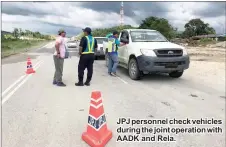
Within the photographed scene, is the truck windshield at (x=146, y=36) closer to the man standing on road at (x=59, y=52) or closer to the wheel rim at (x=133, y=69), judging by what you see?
A: the wheel rim at (x=133, y=69)


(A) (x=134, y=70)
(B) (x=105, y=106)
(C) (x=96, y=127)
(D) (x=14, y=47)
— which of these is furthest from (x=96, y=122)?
(D) (x=14, y=47)

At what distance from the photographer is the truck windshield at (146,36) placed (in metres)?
9.66

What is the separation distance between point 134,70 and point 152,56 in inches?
40.8

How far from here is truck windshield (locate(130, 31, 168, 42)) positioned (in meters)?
9.66

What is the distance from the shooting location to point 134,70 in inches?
360

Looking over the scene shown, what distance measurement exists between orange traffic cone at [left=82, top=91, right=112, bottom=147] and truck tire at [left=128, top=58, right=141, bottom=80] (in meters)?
5.10

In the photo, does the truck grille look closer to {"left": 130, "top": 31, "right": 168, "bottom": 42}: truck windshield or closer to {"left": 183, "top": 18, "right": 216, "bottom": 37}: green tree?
{"left": 130, "top": 31, "right": 168, "bottom": 42}: truck windshield

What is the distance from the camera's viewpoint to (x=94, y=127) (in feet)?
12.7

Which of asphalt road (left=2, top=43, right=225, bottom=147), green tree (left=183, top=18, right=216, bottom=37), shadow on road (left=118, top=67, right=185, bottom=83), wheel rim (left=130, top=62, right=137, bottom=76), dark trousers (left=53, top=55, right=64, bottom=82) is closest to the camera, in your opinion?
→ asphalt road (left=2, top=43, right=225, bottom=147)

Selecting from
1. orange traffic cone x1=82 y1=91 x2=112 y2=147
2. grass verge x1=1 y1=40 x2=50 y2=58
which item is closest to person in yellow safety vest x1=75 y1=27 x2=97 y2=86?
orange traffic cone x1=82 y1=91 x2=112 y2=147

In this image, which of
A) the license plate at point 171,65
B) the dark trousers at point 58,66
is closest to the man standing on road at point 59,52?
the dark trousers at point 58,66

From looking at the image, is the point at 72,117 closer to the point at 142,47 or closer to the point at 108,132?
the point at 108,132

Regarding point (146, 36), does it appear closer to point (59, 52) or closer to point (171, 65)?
point (171, 65)

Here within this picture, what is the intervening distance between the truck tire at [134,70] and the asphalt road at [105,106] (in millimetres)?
200
